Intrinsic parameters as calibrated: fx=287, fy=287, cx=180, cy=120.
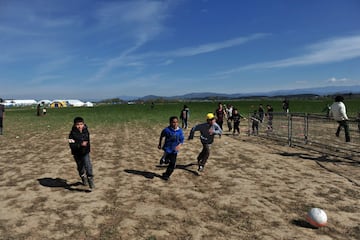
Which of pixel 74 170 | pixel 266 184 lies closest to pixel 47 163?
pixel 74 170

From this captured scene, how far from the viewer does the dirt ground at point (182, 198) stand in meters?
4.87

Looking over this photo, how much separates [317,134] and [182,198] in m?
9.34

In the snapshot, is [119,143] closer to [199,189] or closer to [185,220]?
[199,189]

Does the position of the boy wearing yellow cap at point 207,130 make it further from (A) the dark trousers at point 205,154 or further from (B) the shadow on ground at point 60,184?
(B) the shadow on ground at point 60,184

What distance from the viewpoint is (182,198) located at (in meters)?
6.39

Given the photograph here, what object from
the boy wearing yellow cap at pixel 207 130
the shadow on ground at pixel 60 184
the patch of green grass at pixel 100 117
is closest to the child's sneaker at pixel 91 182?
the shadow on ground at pixel 60 184

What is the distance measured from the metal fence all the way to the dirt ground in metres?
1.38

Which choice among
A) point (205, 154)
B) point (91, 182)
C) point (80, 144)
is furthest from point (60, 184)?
point (205, 154)

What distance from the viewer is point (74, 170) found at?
29.2 ft

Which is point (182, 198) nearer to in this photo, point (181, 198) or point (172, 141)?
point (181, 198)

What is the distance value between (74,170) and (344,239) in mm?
7319

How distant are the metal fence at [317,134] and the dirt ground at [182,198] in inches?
54.4

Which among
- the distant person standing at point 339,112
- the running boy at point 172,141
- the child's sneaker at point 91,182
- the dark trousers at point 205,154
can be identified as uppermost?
the distant person standing at point 339,112

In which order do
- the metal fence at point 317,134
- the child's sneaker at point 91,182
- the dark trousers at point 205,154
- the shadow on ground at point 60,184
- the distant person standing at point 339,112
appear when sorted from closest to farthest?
the child's sneaker at point 91,182 → the shadow on ground at point 60,184 → the dark trousers at point 205,154 → the distant person standing at point 339,112 → the metal fence at point 317,134
